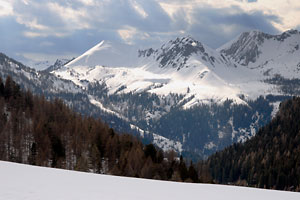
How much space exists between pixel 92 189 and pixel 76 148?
244 feet

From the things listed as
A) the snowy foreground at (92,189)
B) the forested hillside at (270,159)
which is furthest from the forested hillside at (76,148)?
the forested hillside at (270,159)

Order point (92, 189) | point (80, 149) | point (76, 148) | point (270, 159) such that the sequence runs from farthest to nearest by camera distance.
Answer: point (270, 159), point (76, 148), point (80, 149), point (92, 189)

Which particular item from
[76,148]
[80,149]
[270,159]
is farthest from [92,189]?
[270,159]

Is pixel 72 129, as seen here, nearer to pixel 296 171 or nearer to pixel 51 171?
pixel 51 171

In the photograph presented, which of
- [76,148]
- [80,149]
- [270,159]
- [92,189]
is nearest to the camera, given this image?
[92,189]

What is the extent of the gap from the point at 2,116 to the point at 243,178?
12060 cm

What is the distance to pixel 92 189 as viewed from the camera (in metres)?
25.8

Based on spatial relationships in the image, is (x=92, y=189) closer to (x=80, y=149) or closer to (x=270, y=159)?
(x=80, y=149)

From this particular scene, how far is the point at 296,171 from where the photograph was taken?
Answer: 144375 mm

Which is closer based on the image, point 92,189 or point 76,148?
point 92,189

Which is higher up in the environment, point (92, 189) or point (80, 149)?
point (80, 149)

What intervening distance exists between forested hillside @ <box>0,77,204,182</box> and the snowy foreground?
54.3 meters

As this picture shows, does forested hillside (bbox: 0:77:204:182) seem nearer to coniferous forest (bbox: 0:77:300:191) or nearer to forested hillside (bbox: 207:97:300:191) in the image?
coniferous forest (bbox: 0:77:300:191)

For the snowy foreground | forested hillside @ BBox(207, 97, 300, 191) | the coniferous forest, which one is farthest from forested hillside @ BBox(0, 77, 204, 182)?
forested hillside @ BBox(207, 97, 300, 191)
